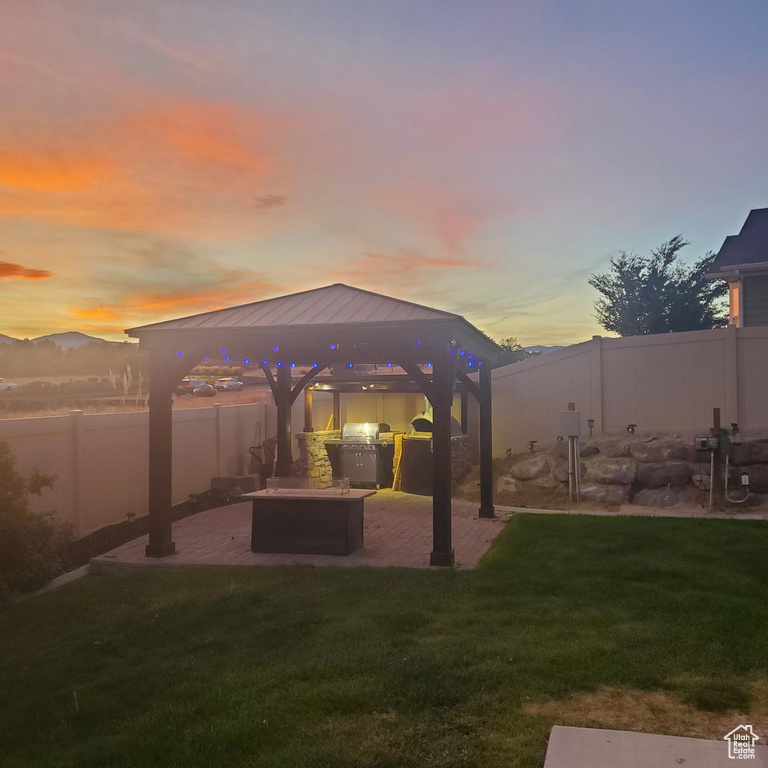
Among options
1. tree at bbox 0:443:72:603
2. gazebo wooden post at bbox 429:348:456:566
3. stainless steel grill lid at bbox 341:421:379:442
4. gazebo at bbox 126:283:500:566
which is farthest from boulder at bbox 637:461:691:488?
tree at bbox 0:443:72:603

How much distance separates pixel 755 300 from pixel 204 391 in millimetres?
29402

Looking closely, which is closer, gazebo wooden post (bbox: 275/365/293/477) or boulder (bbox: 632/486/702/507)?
boulder (bbox: 632/486/702/507)

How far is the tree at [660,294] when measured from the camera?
24125 mm

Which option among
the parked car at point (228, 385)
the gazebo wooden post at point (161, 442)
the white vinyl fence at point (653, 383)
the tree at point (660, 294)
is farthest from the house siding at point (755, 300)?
the parked car at point (228, 385)

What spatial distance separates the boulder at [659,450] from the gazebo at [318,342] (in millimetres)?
4530

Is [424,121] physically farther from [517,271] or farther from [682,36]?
[517,271]

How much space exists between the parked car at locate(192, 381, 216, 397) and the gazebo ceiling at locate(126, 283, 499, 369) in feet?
94.2

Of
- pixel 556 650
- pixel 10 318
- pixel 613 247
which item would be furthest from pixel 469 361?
pixel 613 247

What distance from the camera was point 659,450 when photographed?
11.9m

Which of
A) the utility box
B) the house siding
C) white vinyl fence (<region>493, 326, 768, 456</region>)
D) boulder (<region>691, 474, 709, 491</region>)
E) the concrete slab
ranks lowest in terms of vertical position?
the concrete slab

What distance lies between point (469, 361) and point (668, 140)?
18.8 feet

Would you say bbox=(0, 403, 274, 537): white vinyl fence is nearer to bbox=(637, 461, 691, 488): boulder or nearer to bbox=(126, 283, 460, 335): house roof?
bbox=(126, 283, 460, 335): house roof

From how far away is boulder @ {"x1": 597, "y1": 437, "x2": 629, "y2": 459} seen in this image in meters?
12.2

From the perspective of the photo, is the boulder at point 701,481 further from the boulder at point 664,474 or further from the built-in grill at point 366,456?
→ the built-in grill at point 366,456
